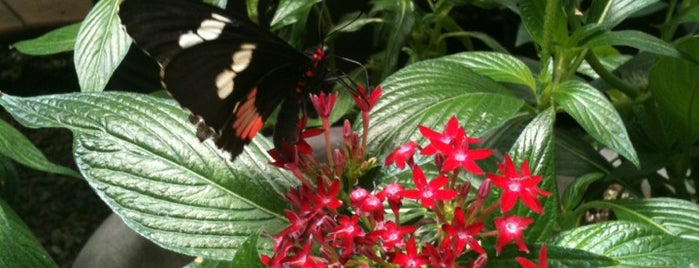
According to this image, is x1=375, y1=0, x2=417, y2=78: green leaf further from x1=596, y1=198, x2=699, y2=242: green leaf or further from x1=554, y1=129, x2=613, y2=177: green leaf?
x1=596, y1=198, x2=699, y2=242: green leaf

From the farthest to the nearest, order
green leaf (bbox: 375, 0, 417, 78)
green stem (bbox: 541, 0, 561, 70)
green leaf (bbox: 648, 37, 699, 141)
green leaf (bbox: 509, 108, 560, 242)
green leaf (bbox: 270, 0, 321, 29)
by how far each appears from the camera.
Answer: green leaf (bbox: 375, 0, 417, 78) → green leaf (bbox: 270, 0, 321, 29) → green leaf (bbox: 648, 37, 699, 141) → green stem (bbox: 541, 0, 561, 70) → green leaf (bbox: 509, 108, 560, 242)

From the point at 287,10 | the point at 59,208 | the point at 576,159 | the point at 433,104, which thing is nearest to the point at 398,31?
the point at 287,10

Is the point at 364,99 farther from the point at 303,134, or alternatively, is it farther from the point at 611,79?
the point at 611,79

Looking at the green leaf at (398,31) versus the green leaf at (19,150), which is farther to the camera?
the green leaf at (398,31)

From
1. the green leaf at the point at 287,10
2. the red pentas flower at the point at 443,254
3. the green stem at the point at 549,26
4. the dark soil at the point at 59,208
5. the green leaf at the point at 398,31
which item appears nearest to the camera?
the red pentas flower at the point at 443,254

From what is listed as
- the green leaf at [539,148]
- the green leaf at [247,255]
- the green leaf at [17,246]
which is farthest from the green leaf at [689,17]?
the green leaf at [17,246]

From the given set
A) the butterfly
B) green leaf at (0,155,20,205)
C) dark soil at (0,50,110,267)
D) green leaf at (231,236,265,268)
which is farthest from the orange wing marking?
dark soil at (0,50,110,267)

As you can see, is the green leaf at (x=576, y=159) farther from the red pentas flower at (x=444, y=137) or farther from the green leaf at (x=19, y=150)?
the green leaf at (x=19, y=150)
